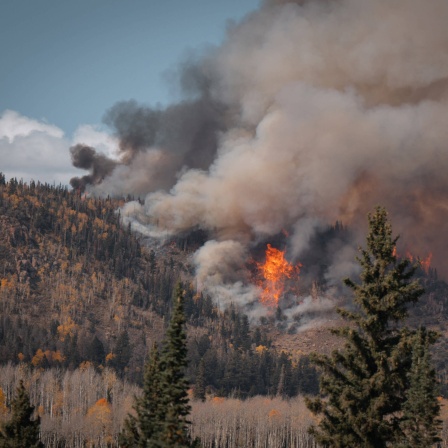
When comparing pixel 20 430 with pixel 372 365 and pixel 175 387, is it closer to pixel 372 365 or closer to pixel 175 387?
pixel 175 387

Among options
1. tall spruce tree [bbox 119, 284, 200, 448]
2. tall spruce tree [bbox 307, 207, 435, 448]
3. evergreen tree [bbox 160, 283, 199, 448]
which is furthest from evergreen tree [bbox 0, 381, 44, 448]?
tall spruce tree [bbox 307, 207, 435, 448]

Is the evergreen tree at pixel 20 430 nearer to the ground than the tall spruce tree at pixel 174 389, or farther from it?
nearer to the ground

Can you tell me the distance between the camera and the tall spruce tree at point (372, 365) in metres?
27.7

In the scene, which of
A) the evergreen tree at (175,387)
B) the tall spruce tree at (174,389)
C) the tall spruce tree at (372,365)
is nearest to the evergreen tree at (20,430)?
the tall spruce tree at (174,389)

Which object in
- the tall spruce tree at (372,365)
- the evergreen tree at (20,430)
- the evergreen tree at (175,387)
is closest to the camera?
the tall spruce tree at (372,365)

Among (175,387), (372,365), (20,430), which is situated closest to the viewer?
(372,365)

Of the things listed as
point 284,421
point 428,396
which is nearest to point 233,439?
point 284,421

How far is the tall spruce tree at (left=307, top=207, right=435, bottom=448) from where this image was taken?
90.7ft

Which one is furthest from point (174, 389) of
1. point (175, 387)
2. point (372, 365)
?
point (372, 365)

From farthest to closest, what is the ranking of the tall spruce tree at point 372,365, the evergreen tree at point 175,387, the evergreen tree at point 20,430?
the evergreen tree at point 20,430, the evergreen tree at point 175,387, the tall spruce tree at point 372,365

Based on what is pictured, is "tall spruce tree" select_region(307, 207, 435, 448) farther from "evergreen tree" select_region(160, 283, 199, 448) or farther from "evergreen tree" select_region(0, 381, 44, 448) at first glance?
"evergreen tree" select_region(0, 381, 44, 448)

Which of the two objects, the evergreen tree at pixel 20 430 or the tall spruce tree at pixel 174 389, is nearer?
the tall spruce tree at pixel 174 389

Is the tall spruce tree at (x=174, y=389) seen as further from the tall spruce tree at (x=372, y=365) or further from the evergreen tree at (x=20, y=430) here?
the evergreen tree at (x=20, y=430)

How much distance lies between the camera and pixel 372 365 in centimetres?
2873
